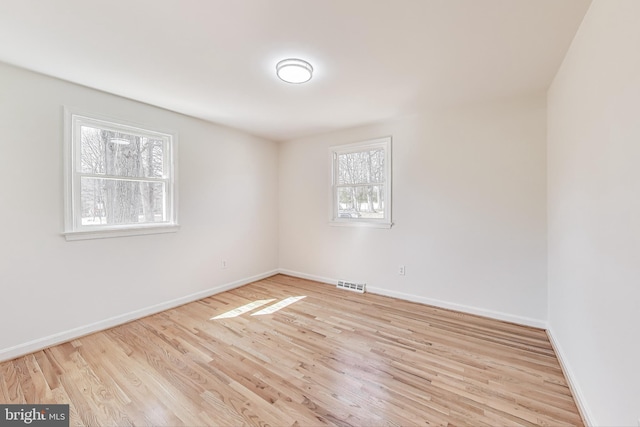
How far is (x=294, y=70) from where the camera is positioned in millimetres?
2191

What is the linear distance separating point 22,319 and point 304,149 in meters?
3.81

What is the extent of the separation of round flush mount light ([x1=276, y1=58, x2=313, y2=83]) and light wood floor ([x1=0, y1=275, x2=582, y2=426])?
2411 mm

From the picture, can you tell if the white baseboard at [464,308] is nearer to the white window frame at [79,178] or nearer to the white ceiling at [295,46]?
the white ceiling at [295,46]

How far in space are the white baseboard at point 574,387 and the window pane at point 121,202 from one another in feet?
13.4

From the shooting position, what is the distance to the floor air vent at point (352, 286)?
12.6 ft

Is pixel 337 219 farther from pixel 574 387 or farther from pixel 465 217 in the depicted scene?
pixel 574 387

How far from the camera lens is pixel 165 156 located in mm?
3275

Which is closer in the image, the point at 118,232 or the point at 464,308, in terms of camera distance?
the point at 118,232

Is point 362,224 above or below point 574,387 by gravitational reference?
above

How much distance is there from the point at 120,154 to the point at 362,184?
121 inches

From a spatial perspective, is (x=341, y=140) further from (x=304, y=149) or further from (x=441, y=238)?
(x=441, y=238)

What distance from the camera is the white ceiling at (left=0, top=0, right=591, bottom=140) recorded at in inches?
62.1

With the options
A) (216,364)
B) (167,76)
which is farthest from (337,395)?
(167,76)

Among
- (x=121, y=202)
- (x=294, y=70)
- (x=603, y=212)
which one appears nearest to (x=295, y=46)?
(x=294, y=70)
